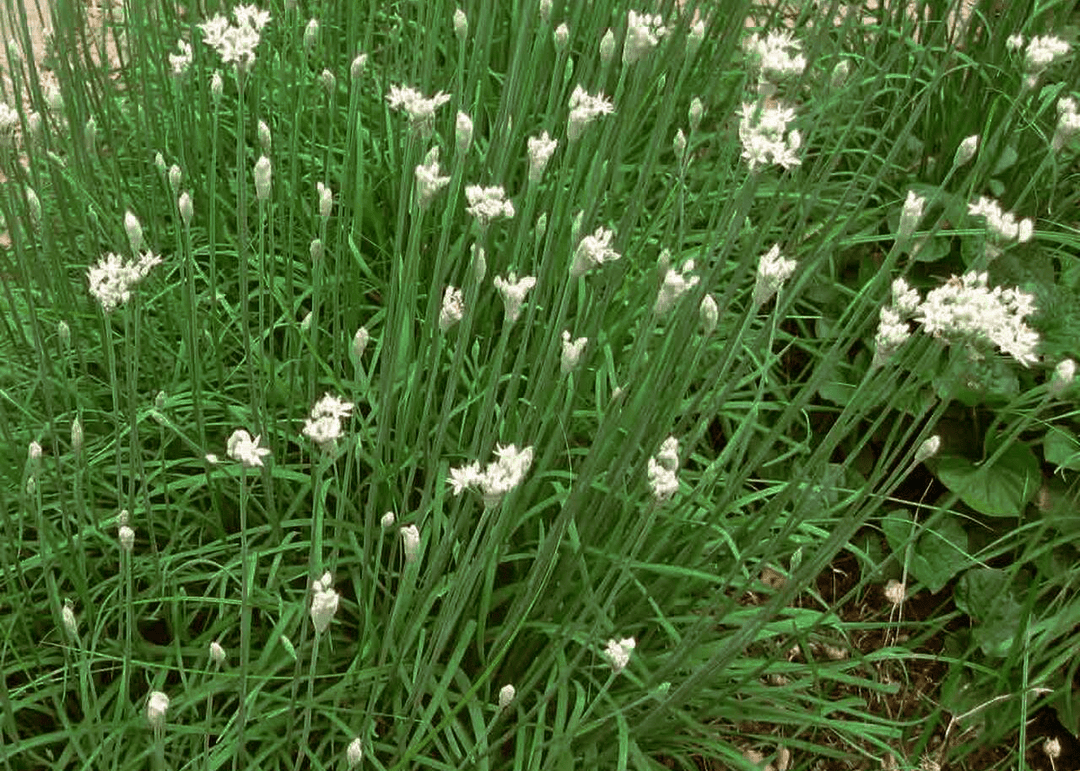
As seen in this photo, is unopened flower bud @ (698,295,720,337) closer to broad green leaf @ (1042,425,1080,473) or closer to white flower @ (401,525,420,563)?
white flower @ (401,525,420,563)

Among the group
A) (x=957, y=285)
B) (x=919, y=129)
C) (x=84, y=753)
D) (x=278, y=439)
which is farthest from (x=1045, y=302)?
(x=84, y=753)

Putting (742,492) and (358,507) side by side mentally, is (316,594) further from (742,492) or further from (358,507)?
(742,492)

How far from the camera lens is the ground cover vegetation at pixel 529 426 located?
1987mm

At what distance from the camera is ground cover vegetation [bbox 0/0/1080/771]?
6.52ft

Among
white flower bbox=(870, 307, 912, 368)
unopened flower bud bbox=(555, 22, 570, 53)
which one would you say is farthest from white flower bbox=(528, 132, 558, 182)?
unopened flower bud bbox=(555, 22, 570, 53)

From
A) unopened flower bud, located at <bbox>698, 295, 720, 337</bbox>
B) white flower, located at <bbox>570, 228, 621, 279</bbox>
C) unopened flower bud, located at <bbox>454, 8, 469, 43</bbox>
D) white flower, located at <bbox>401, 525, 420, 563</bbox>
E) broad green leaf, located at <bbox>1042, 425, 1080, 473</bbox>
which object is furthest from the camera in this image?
broad green leaf, located at <bbox>1042, 425, 1080, 473</bbox>

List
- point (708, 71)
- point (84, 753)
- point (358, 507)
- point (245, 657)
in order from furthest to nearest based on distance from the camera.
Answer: point (708, 71) → point (358, 507) → point (84, 753) → point (245, 657)

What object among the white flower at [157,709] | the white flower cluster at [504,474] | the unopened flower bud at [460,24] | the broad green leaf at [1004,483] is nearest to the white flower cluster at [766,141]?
the white flower cluster at [504,474]

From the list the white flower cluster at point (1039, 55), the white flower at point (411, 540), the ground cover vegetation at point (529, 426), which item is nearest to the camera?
the white flower at point (411, 540)

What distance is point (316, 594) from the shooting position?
1.52 m

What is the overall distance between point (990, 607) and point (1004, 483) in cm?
33

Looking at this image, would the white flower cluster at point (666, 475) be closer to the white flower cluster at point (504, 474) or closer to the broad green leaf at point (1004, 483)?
the white flower cluster at point (504, 474)

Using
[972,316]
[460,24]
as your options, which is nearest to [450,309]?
[972,316]

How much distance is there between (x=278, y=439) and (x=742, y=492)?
1.18 metres
